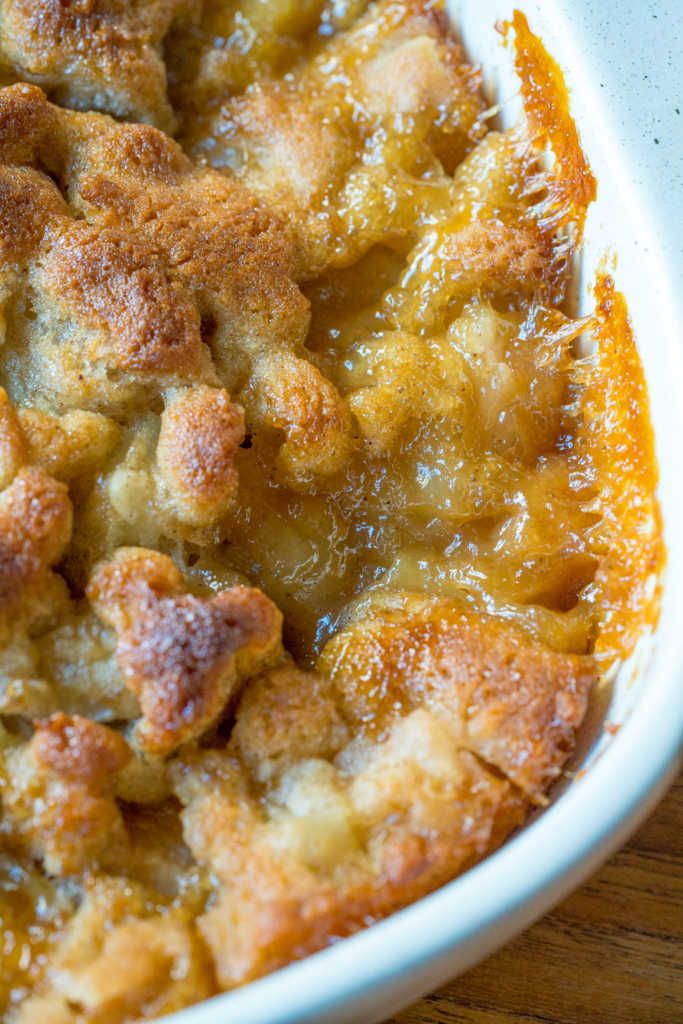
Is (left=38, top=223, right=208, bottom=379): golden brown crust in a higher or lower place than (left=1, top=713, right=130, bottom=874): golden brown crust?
higher

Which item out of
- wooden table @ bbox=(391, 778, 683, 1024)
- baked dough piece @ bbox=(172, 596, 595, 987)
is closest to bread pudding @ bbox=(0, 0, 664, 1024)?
baked dough piece @ bbox=(172, 596, 595, 987)

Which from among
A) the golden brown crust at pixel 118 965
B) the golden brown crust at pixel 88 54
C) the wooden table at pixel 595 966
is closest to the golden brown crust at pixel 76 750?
the golden brown crust at pixel 118 965

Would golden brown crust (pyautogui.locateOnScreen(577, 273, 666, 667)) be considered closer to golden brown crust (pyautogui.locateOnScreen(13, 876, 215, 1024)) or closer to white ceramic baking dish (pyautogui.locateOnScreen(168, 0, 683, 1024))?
white ceramic baking dish (pyautogui.locateOnScreen(168, 0, 683, 1024))

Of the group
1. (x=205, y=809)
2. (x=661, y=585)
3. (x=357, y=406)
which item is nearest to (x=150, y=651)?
(x=205, y=809)

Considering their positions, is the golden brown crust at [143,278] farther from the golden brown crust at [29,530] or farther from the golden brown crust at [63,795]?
the golden brown crust at [63,795]

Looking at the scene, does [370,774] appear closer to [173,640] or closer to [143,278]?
[173,640]

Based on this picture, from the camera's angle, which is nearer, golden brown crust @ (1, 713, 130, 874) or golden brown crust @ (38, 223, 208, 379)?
golden brown crust @ (1, 713, 130, 874)

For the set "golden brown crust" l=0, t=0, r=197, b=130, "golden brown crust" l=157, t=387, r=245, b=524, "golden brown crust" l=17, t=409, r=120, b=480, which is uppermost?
"golden brown crust" l=0, t=0, r=197, b=130

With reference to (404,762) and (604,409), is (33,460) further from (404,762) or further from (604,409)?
(604,409)
